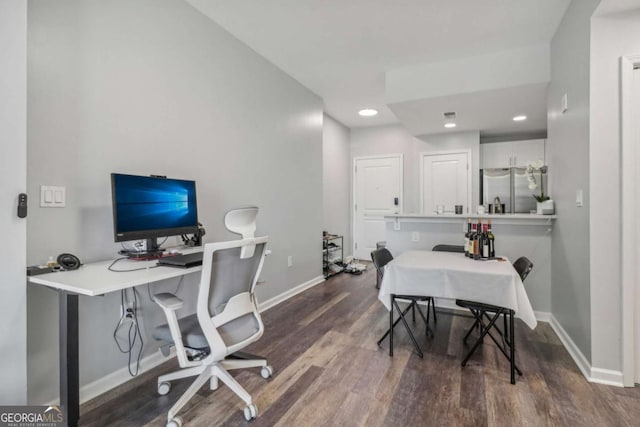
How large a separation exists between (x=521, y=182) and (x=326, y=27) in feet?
14.3

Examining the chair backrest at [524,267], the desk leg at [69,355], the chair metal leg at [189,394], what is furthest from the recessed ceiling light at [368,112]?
the desk leg at [69,355]

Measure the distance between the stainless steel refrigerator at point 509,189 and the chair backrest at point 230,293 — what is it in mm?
4953

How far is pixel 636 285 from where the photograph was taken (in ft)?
6.75

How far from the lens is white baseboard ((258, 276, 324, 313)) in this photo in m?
3.56

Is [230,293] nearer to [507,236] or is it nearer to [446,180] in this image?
[507,236]

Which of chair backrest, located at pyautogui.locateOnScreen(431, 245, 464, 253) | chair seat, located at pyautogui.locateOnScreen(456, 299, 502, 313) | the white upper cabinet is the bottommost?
chair seat, located at pyautogui.locateOnScreen(456, 299, 502, 313)

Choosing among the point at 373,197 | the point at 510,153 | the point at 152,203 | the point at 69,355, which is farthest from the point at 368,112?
the point at 69,355

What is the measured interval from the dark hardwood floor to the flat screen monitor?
3.17 feet

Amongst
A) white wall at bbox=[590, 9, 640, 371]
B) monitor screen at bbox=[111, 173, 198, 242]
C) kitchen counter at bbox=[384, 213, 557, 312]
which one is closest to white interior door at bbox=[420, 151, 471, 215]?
kitchen counter at bbox=[384, 213, 557, 312]

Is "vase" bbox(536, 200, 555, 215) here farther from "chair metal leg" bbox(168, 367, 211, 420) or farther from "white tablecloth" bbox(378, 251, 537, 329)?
"chair metal leg" bbox(168, 367, 211, 420)

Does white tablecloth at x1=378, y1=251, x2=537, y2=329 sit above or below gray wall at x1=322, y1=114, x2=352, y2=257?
below

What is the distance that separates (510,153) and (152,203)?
18.8 ft

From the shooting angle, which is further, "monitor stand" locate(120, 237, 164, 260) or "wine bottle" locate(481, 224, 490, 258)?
"wine bottle" locate(481, 224, 490, 258)

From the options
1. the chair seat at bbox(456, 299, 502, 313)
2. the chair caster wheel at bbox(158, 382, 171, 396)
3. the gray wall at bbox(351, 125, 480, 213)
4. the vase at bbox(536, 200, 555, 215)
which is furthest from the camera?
the gray wall at bbox(351, 125, 480, 213)
